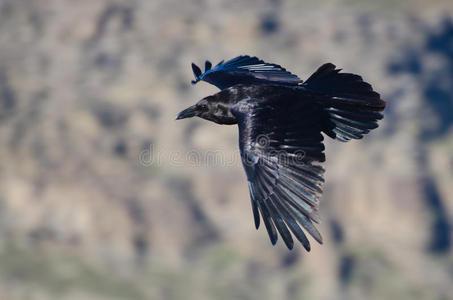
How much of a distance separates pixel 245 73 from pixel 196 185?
134 m

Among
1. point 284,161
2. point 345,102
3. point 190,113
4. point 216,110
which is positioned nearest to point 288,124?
point 284,161

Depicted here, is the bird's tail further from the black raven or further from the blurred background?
the blurred background

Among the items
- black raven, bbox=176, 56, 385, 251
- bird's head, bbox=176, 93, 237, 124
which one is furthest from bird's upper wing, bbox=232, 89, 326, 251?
bird's head, bbox=176, 93, 237, 124

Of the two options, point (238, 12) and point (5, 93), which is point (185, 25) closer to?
point (238, 12)

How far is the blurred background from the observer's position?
14238 cm

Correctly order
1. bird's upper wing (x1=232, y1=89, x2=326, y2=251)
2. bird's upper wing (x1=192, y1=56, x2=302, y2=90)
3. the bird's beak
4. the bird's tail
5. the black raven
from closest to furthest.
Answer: bird's upper wing (x1=232, y1=89, x2=326, y2=251), the black raven, the bird's tail, bird's upper wing (x1=192, y1=56, x2=302, y2=90), the bird's beak

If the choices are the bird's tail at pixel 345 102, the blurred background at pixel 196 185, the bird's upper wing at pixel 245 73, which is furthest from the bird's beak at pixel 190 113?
the blurred background at pixel 196 185

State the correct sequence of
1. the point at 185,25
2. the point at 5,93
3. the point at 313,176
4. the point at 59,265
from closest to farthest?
the point at 313,176, the point at 59,265, the point at 5,93, the point at 185,25

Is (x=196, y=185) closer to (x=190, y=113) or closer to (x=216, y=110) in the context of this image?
(x=190, y=113)

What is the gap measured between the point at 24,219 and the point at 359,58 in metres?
75.8

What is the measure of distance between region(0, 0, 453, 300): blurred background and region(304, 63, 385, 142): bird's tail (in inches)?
4932

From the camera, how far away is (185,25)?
176 m

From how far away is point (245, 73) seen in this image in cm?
1491

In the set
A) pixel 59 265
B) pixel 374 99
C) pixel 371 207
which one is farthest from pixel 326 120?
pixel 371 207
